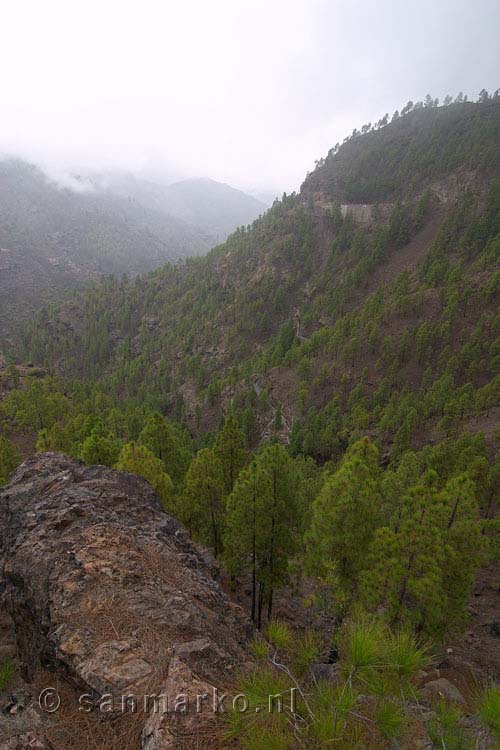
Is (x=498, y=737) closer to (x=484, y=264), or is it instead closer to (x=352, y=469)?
(x=352, y=469)

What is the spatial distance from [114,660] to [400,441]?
47.2 metres

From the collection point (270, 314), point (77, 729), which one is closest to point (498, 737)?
point (77, 729)

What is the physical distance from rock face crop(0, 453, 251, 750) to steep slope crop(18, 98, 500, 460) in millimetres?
43205

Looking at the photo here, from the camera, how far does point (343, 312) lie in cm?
9206

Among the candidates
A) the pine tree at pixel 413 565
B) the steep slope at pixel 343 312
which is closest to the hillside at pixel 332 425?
the pine tree at pixel 413 565

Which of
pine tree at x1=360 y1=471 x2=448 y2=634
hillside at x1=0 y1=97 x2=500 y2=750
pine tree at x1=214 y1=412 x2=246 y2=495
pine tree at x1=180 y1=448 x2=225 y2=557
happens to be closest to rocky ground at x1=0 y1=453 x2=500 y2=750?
hillside at x1=0 y1=97 x2=500 y2=750

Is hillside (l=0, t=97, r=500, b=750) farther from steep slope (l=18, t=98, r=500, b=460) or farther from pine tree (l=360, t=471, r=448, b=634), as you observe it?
steep slope (l=18, t=98, r=500, b=460)

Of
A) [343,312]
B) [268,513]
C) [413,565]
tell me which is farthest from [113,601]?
[343,312]

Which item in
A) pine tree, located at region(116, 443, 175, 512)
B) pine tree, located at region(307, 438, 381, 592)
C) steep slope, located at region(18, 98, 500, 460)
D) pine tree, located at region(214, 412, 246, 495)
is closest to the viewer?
pine tree, located at region(307, 438, 381, 592)

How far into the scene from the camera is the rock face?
21.5 feet

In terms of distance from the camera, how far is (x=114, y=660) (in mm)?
6828

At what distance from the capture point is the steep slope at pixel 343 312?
61.6m

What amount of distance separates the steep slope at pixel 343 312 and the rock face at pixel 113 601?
1701 inches

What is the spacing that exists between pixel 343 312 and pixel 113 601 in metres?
90.2
